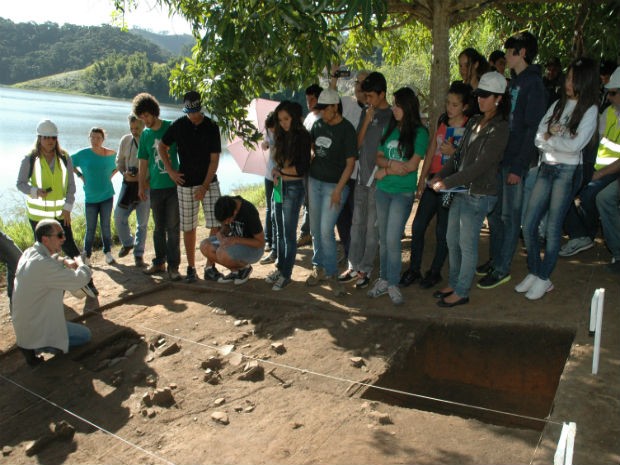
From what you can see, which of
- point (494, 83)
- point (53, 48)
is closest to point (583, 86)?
point (494, 83)

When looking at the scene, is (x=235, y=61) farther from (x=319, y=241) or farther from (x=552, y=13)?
(x=552, y=13)

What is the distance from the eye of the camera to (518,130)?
499cm

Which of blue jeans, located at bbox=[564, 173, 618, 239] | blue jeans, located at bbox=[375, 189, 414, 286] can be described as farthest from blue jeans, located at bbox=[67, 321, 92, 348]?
blue jeans, located at bbox=[564, 173, 618, 239]

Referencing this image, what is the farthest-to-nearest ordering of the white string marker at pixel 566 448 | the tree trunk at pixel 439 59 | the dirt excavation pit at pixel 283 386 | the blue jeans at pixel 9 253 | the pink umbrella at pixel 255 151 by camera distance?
the pink umbrella at pixel 255 151 → the tree trunk at pixel 439 59 → the blue jeans at pixel 9 253 → the dirt excavation pit at pixel 283 386 → the white string marker at pixel 566 448

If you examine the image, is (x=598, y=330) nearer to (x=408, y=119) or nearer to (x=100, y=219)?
(x=408, y=119)

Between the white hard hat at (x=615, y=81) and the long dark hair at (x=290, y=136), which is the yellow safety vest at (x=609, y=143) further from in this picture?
the long dark hair at (x=290, y=136)

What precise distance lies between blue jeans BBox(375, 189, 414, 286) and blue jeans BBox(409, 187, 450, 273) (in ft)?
0.92

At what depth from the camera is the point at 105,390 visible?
4.36m

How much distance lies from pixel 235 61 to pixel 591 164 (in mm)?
3583

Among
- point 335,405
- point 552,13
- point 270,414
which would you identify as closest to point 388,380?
point 335,405

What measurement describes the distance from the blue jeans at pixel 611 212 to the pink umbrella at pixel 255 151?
405 cm

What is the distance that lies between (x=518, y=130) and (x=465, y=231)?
992 mm

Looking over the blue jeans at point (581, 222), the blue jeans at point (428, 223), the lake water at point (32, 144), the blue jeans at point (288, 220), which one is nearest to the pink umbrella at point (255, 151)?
the blue jeans at point (288, 220)

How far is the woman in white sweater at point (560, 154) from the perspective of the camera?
4.45 metres
